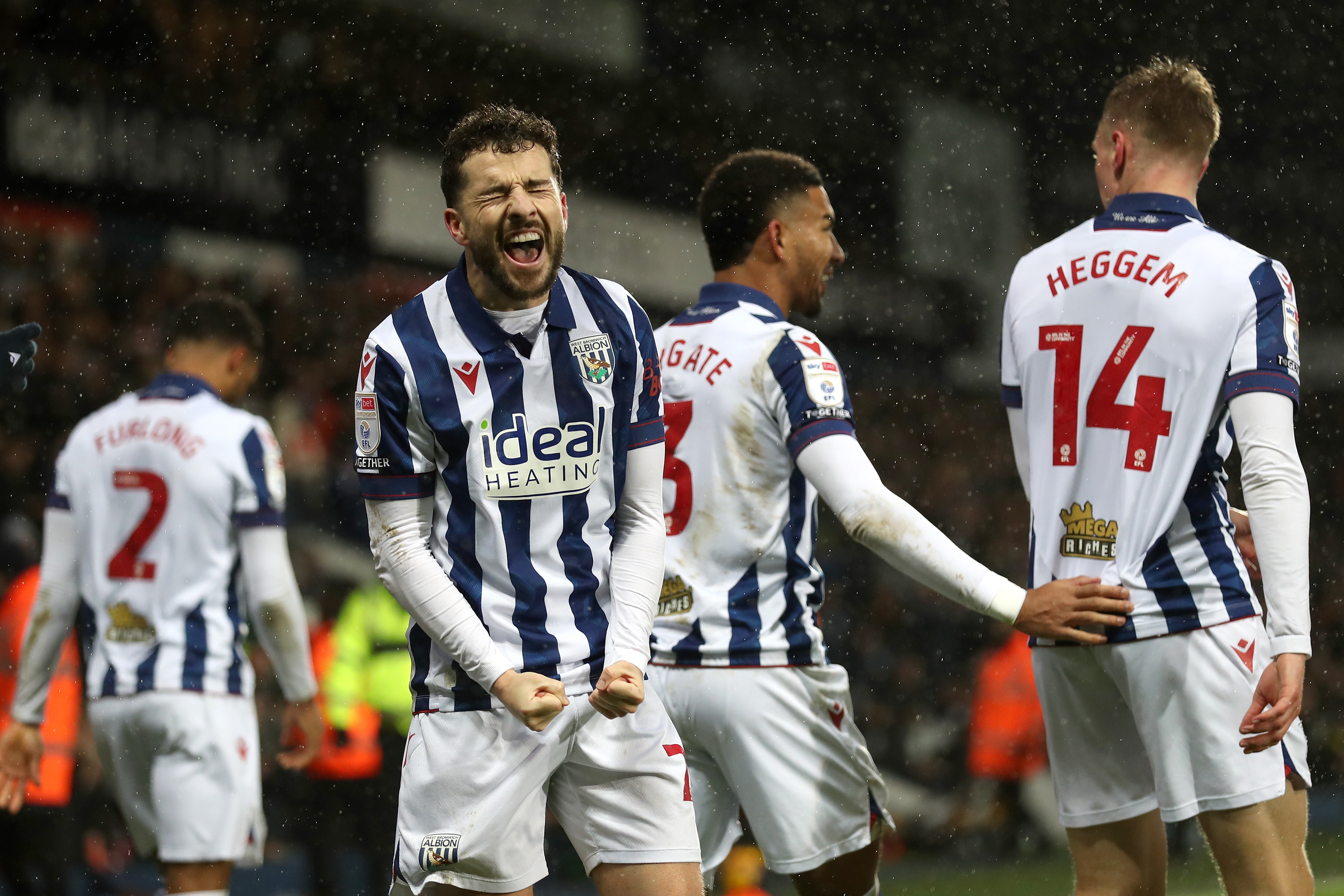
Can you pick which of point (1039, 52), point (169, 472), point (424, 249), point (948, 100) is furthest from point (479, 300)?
point (1039, 52)

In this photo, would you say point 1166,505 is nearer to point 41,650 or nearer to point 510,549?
point 510,549

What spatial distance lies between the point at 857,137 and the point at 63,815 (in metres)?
10.6

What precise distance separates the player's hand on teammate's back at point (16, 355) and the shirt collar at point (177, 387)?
1.00m

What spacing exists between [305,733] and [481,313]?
1.96 m

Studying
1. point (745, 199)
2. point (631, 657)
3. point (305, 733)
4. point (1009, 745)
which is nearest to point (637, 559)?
point (631, 657)

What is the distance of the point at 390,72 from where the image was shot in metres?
11.0

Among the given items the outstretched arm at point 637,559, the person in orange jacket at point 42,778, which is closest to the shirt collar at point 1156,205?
the outstretched arm at point 637,559

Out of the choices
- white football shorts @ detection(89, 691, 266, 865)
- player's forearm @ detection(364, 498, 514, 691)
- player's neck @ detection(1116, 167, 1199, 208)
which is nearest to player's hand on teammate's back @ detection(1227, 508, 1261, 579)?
player's neck @ detection(1116, 167, 1199, 208)

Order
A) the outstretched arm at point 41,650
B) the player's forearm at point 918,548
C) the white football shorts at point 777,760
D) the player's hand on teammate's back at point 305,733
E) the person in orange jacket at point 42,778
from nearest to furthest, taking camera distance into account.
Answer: the player's forearm at point 918,548, the white football shorts at point 777,760, the player's hand on teammate's back at point 305,733, the outstretched arm at point 41,650, the person in orange jacket at point 42,778

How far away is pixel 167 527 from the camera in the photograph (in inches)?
161

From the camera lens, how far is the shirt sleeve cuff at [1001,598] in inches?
103

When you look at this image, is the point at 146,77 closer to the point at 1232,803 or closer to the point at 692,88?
the point at 692,88

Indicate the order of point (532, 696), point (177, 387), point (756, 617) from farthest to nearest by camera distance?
point (177, 387) → point (756, 617) → point (532, 696)

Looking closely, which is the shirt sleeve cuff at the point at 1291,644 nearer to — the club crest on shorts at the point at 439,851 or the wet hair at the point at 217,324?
the club crest on shorts at the point at 439,851
